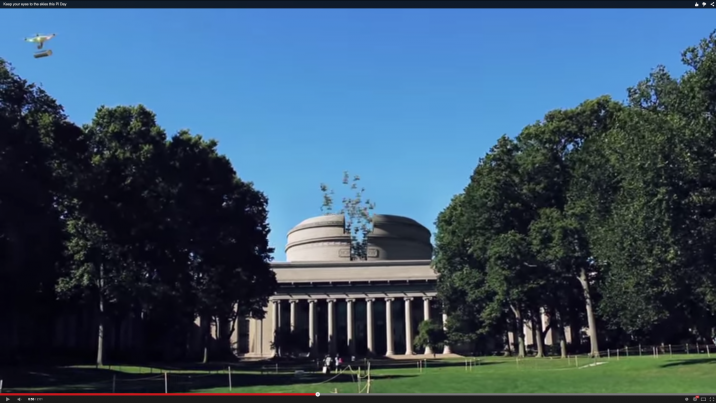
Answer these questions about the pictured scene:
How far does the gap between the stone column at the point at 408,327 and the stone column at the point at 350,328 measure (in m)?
7.06

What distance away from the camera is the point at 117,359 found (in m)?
51.1

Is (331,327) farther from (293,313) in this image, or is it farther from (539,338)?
(539,338)

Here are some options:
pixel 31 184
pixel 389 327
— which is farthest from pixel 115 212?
pixel 389 327

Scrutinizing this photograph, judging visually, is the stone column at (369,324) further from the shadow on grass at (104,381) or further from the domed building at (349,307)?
the shadow on grass at (104,381)

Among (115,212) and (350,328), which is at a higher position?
(115,212)

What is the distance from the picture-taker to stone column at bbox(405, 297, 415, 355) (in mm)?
89363

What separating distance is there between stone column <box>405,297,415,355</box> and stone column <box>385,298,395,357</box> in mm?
1990

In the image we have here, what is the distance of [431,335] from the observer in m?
81.2

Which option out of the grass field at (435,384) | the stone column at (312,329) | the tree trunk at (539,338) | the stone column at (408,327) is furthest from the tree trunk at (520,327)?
the stone column at (312,329)

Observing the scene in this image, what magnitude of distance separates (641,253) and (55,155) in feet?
106

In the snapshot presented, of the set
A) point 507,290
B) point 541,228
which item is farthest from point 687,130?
point 507,290

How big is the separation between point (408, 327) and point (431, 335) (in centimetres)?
896

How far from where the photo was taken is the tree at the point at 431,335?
81125mm
